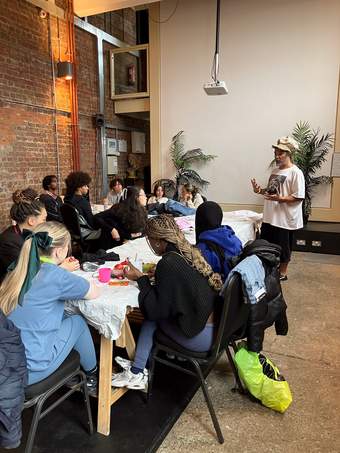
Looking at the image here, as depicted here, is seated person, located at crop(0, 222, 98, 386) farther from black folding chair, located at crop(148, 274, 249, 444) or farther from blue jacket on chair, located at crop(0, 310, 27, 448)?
black folding chair, located at crop(148, 274, 249, 444)

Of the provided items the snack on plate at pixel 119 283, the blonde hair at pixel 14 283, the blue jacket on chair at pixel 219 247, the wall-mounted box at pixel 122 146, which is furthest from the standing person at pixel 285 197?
the wall-mounted box at pixel 122 146

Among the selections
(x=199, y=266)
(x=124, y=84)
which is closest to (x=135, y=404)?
(x=199, y=266)

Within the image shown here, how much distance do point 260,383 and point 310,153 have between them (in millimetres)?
4426

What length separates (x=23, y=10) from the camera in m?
Answer: 5.44

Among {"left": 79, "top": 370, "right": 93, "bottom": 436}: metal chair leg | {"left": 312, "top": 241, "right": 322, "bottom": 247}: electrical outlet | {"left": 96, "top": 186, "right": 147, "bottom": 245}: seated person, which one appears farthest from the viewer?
{"left": 312, "top": 241, "right": 322, "bottom": 247}: electrical outlet

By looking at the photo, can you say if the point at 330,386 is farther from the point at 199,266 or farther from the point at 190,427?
the point at 199,266

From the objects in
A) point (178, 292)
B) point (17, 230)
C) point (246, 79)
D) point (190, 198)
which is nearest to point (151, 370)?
point (178, 292)

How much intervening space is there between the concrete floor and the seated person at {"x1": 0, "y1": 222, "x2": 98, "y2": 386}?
2.39 feet

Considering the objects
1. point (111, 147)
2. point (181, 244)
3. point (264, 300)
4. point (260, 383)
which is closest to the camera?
point (181, 244)

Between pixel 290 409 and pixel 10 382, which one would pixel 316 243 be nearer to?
pixel 290 409

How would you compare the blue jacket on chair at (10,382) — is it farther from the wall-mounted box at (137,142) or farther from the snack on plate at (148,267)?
the wall-mounted box at (137,142)

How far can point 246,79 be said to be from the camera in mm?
6109

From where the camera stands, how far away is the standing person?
3.66 metres

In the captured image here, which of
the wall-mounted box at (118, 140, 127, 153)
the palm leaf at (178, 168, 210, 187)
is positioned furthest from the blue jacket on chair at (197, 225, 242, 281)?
the wall-mounted box at (118, 140, 127, 153)
